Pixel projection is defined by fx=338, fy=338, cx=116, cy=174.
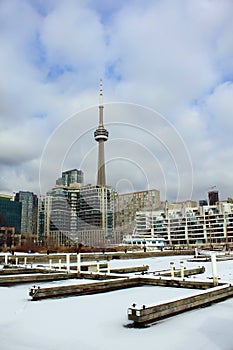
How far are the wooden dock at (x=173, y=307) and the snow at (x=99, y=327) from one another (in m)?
0.22

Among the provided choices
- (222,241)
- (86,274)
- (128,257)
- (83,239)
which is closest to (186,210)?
(222,241)

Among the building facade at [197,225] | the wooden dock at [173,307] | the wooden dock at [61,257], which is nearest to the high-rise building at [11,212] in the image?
the building facade at [197,225]

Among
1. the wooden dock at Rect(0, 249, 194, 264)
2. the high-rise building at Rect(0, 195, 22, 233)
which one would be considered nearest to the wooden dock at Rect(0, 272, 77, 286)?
the wooden dock at Rect(0, 249, 194, 264)

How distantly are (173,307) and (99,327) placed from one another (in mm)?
2376

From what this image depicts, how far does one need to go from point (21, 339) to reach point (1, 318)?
8.22 feet

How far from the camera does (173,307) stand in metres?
9.95

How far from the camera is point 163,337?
25.9 ft

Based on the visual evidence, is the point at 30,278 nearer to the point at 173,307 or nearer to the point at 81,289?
the point at 81,289

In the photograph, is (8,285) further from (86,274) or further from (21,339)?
(21,339)

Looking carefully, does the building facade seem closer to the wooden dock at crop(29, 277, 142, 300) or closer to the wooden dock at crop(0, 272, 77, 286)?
the wooden dock at crop(0, 272, 77, 286)

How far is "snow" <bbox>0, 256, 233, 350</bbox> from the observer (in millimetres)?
7410

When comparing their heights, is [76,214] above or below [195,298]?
above

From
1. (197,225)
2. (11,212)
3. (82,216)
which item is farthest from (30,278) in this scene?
(82,216)

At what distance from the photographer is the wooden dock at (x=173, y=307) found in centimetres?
877
